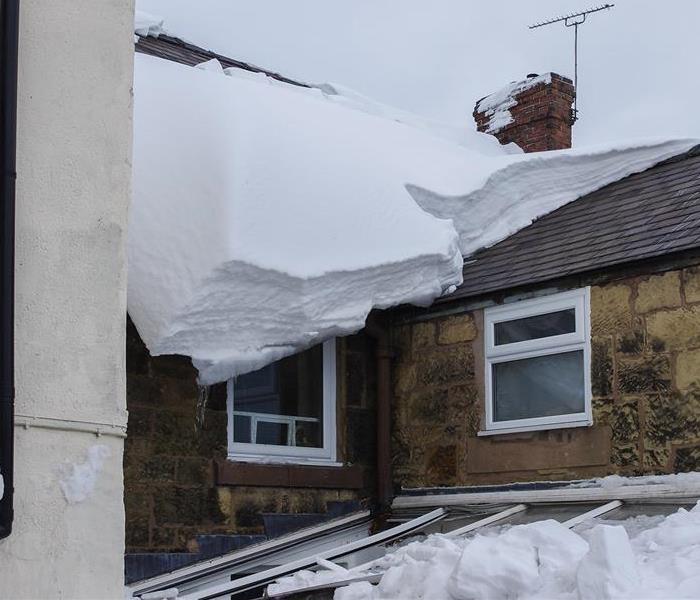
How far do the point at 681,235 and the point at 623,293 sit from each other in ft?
1.82

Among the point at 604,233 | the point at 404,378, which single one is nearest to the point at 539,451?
the point at 404,378

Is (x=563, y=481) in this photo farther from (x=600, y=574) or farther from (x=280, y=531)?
(x=600, y=574)

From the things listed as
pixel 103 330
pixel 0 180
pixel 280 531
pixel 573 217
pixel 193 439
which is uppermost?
pixel 573 217

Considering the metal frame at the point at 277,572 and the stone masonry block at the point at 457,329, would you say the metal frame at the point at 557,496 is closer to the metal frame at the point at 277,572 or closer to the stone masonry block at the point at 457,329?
the metal frame at the point at 277,572

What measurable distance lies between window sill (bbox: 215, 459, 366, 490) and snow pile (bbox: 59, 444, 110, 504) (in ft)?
12.9

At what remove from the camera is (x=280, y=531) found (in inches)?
341

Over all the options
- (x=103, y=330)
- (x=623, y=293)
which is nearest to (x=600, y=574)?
(x=103, y=330)

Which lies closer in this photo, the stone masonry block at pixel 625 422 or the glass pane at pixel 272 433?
the stone masonry block at pixel 625 422

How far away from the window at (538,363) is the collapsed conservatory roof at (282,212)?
64 cm

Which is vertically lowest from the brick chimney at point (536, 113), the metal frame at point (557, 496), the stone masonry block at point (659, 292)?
the metal frame at point (557, 496)

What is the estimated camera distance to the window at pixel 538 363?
833 centimetres

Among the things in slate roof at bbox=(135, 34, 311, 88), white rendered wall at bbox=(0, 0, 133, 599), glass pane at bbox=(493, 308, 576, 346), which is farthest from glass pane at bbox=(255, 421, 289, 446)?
white rendered wall at bbox=(0, 0, 133, 599)

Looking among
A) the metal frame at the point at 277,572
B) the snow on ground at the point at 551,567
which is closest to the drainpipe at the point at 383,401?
the metal frame at the point at 277,572

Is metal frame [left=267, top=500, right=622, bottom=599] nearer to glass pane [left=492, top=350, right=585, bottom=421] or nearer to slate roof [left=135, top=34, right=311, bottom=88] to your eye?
glass pane [left=492, top=350, right=585, bottom=421]
